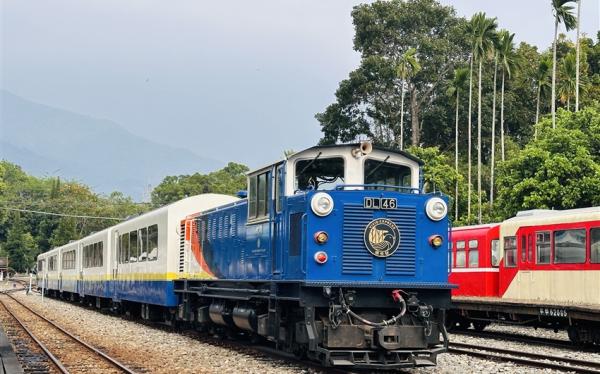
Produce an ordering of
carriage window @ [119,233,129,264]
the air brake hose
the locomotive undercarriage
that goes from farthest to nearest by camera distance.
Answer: carriage window @ [119,233,129,264] < the air brake hose < the locomotive undercarriage

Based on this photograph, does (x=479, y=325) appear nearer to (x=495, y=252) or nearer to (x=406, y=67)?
(x=495, y=252)

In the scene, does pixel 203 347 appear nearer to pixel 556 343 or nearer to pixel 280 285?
pixel 280 285

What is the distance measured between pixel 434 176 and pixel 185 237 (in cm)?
2809

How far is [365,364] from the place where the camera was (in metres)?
11.6

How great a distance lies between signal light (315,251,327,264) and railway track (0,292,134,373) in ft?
11.7

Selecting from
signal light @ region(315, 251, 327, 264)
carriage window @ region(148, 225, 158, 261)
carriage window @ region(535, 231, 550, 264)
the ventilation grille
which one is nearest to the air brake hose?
the ventilation grille

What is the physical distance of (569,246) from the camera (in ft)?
61.3

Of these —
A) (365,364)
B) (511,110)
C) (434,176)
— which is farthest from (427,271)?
(511,110)

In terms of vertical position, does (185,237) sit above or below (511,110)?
below

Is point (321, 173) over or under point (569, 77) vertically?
under

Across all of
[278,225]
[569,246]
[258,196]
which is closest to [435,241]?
[278,225]

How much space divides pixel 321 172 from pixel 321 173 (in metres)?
0.02

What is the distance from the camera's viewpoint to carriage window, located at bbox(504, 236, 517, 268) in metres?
21.5

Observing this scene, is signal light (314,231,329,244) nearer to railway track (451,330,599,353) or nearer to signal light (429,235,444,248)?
signal light (429,235,444,248)
